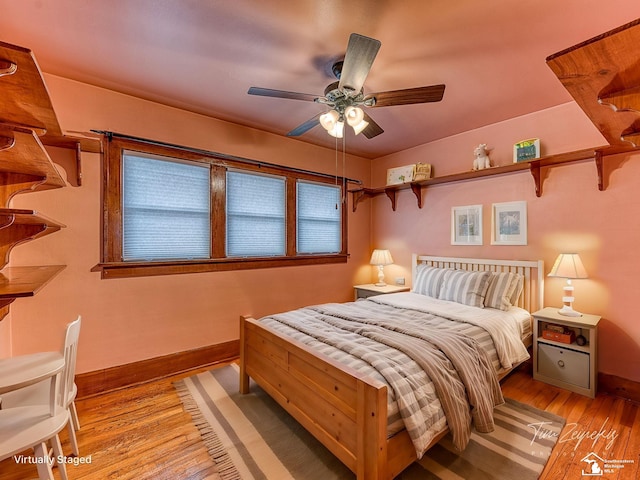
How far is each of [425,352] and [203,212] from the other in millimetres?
2528

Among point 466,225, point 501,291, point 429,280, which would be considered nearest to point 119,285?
point 429,280

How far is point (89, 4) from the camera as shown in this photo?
1.63 m

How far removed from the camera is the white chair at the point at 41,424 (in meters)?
1.28

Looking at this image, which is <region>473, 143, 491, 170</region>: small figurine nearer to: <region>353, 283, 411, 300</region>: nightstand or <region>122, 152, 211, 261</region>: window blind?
<region>353, 283, 411, 300</region>: nightstand

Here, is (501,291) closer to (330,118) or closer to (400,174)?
(400,174)

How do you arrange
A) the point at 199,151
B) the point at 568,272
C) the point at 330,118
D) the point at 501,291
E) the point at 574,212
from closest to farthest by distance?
the point at 330,118, the point at 568,272, the point at 574,212, the point at 501,291, the point at 199,151

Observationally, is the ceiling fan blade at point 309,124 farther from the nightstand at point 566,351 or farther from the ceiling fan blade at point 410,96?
the nightstand at point 566,351

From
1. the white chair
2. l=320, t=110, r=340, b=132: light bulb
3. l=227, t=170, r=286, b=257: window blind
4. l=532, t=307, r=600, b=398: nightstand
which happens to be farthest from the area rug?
l=320, t=110, r=340, b=132: light bulb

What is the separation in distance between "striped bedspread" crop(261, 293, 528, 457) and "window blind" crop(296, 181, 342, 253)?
1.34 metres

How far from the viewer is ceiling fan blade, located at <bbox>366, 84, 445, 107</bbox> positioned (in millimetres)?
1835

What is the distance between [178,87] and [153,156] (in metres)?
0.70

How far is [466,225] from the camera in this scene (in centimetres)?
355

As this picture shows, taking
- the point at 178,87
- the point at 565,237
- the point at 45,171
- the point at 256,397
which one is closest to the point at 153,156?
the point at 178,87

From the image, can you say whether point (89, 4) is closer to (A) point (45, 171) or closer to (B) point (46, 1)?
(B) point (46, 1)
